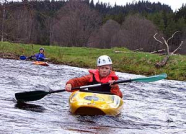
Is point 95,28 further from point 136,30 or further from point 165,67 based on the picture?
point 165,67

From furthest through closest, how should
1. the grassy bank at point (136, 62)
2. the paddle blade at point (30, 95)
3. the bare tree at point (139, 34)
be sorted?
the bare tree at point (139, 34) → the grassy bank at point (136, 62) → the paddle blade at point (30, 95)

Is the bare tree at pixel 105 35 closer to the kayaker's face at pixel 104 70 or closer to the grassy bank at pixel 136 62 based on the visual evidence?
the grassy bank at pixel 136 62

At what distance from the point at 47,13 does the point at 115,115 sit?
8.98 ft

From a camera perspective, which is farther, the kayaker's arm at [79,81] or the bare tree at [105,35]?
the bare tree at [105,35]

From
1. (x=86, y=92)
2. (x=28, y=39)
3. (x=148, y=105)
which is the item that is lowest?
(x=148, y=105)

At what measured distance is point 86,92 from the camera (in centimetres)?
702

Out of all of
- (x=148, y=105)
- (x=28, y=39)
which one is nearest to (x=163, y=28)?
(x=148, y=105)

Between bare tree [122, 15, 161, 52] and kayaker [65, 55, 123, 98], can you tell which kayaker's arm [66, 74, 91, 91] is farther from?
bare tree [122, 15, 161, 52]

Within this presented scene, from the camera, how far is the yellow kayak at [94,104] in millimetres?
6441

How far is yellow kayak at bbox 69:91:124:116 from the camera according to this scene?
21.1ft

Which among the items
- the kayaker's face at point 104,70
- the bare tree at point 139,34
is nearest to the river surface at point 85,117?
the kayaker's face at point 104,70

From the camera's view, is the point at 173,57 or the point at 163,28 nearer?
the point at 173,57

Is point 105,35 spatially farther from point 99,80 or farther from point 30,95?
point 99,80

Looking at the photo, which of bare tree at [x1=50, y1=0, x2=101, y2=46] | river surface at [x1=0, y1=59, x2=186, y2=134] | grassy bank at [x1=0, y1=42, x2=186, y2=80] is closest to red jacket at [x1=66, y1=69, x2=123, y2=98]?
river surface at [x1=0, y1=59, x2=186, y2=134]
